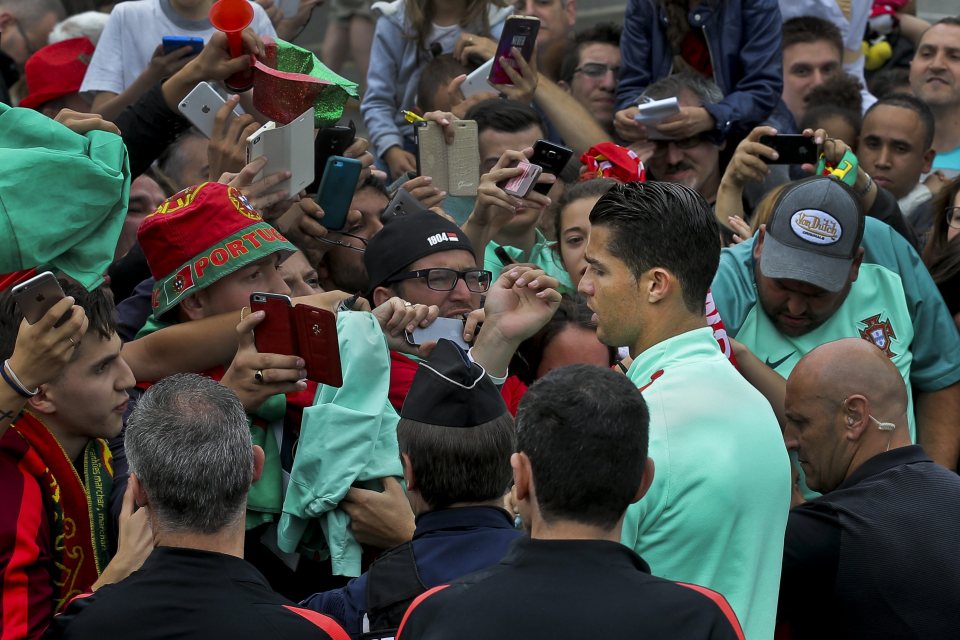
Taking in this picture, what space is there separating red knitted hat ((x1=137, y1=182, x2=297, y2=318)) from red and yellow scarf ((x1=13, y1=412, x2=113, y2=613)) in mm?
724

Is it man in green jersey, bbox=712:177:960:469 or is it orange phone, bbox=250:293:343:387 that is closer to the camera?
orange phone, bbox=250:293:343:387

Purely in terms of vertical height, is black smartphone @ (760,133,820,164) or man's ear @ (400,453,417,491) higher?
man's ear @ (400,453,417,491)

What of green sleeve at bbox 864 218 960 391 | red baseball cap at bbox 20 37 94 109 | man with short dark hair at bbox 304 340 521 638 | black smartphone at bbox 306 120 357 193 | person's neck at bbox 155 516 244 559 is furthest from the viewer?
red baseball cap at bbox 20 37 94 109

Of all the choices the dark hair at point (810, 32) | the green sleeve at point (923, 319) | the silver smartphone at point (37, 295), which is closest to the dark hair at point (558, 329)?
the green sleeve at point (923, 319)

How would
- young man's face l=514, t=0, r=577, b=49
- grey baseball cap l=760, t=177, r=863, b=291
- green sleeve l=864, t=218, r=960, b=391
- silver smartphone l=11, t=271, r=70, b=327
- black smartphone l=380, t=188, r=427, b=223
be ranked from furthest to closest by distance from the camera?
young man's face l=514, t=0, r=577, b=49, green sleeve l=864, t=218, r=960, b=391, black smartphone l=380, t=188, r=427, b=223, grey baseball cap l=760, t=177, r=863, b=291, silver smartphone l=11, t=271, r=70, b=327

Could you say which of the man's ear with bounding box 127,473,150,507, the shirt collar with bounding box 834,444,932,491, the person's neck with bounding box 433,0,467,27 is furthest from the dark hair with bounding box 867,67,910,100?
the man's ear with bounding box 127,473,150,507

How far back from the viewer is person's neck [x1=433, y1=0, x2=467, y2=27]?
6793 millimetres

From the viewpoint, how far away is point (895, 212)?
19.0 feet

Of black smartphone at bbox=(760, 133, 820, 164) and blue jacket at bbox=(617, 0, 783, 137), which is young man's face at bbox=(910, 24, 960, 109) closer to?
blue jacket at bbox=(617, 0, 783, 137)

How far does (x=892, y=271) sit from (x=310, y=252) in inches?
Answer: 91.2

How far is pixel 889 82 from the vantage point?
822 cm

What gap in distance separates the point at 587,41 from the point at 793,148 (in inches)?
83.7

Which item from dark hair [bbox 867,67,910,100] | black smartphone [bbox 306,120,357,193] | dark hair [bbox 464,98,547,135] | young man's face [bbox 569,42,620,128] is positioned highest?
black smartphone [bbox 306,120,357,193]

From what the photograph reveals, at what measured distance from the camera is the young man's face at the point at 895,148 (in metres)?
6.71
